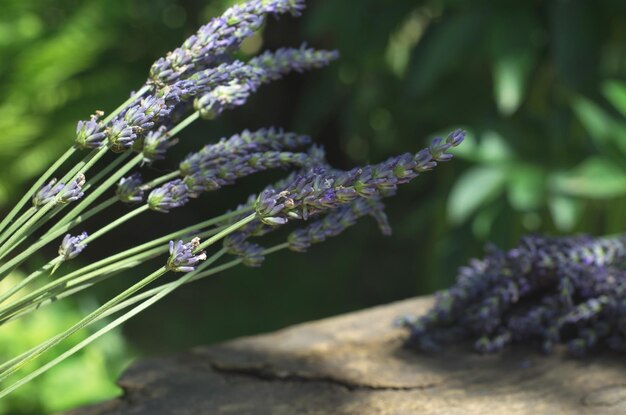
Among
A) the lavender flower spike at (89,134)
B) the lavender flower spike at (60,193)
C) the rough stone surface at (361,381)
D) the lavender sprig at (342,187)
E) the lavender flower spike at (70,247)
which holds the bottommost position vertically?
the rough stone surface at (361,381)

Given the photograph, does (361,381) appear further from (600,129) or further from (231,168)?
(600,129)

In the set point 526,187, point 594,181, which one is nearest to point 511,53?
point 526,187

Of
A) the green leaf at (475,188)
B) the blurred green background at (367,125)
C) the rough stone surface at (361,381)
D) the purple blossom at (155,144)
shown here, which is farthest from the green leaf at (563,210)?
the purple blossom at (155,144)

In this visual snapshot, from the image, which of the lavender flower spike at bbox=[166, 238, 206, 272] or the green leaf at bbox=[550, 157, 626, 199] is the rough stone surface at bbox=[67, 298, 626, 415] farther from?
the green leaf at bbox=[550, 157, 626, 199]

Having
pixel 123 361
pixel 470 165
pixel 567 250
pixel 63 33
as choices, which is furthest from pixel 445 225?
pixel 63 33

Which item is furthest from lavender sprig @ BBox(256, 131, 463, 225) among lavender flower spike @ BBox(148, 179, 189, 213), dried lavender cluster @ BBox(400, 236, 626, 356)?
dried lavender cluster @ BBox(400, 236, 626, 356)

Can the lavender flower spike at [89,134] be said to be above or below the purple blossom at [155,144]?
below

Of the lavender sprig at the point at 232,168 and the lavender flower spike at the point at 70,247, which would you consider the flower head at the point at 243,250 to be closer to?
the lavender sprig at the point at 232,168

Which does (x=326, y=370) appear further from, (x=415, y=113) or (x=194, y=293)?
(x=194, y=293)
